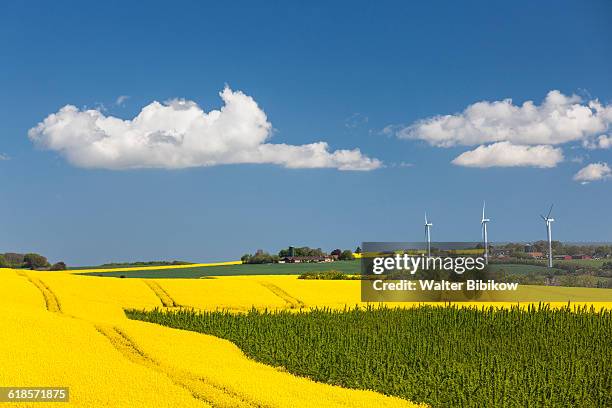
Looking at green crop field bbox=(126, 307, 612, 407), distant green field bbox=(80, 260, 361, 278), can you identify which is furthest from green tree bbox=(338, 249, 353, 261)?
green crop field bbox=(126, 307, 612, 407)

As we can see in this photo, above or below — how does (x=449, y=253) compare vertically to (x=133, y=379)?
above

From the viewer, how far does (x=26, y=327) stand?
56.0ft

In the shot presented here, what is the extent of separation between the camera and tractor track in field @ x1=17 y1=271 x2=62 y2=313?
77.1 feet

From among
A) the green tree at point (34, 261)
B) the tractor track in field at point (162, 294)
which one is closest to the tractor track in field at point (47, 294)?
the tractor track in field at point (162, 294)

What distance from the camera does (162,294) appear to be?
98.5 feet

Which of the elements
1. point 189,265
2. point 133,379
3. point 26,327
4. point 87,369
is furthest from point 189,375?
point 189,265

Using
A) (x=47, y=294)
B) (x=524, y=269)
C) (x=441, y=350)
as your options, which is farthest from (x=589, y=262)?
(x=47, y=294)

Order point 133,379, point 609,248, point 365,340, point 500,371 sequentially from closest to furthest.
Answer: point 133,379, point 500,371, point 365,340, point 609,248

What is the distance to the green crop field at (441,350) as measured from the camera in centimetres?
1342

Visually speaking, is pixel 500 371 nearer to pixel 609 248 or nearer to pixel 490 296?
pixel 490 296

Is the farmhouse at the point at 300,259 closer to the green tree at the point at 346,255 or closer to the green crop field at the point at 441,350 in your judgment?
the green tree at the point at 346,255

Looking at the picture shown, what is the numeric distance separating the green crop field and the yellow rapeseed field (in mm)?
1097

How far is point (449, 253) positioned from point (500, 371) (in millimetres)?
17682

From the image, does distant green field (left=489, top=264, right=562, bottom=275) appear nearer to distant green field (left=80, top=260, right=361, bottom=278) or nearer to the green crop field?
distant green field (left=80, top=260, right=361, bottom=278)
